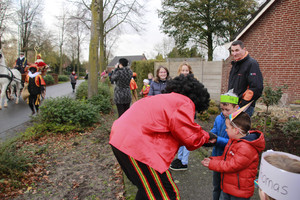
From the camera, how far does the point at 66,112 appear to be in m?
5.68

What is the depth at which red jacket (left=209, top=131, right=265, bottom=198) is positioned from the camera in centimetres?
190

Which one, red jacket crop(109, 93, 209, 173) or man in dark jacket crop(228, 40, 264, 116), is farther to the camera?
man in dark jacket crop(228, 40, 264, 116)

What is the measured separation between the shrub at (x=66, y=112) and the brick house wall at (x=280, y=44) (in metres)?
7.59

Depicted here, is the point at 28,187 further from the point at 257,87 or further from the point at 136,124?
the point at 257,87

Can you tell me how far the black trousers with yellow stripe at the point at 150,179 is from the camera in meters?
1.74

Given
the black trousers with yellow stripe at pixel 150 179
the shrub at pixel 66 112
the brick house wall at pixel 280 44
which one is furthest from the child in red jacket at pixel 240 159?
the brick house wall at pixel 280 44

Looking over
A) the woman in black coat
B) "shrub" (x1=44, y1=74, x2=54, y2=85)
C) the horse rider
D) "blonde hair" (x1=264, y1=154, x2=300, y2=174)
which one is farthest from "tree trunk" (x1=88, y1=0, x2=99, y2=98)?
"shrub" (x1=44, y1=74, x2=54, y2=85)

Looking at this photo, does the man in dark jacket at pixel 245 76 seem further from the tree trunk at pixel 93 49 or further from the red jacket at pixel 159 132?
the tree trunk at pixel 93 49

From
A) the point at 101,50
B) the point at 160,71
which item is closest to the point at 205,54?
the point at 101,50

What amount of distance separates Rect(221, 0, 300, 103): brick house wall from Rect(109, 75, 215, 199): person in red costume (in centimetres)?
863

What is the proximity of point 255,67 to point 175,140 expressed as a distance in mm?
2020

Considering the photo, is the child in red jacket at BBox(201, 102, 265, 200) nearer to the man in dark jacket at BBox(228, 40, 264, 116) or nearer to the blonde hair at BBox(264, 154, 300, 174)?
the blonde hair at BBox(264, 154, 300, 174)

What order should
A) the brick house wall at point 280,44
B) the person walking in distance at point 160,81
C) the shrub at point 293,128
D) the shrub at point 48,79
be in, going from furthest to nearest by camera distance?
the shrub at point 48,79 → the brick house wall at point 280,44 → the person walking in distance at point 160,81 → the shrub at point 293,128

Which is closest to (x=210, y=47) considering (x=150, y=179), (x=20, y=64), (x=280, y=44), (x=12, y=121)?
(x=280, y=44)
